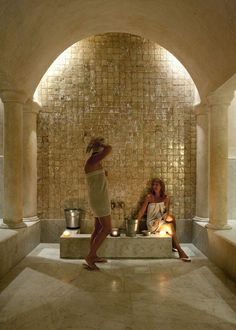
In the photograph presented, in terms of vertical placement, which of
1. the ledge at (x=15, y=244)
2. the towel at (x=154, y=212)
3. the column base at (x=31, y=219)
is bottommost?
the ledge at (x=15, y=244)

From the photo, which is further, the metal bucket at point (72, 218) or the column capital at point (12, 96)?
the metal bucket at point (72, 218)

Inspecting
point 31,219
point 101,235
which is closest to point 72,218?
point 31,219

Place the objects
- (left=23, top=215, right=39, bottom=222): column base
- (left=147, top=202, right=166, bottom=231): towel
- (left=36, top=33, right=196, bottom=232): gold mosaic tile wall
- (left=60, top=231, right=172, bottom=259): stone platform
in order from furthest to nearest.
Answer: (left=36, top=33, right=196, bottom=232): gold mosaic tile wall < (left=23, top=215, right=39, bottom=222): column base < (left=147, top=202, right=166, bottom=231): towel < (left=60, top=231, right=172, bottom=259): stone platform

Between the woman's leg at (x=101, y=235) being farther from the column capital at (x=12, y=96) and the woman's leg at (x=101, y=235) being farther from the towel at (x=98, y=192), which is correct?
the column capital at (x=12, y=96)

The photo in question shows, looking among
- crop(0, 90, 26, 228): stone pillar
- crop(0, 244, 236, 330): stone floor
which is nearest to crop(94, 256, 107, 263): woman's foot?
crop(0, 244, 236, 330): stone floor

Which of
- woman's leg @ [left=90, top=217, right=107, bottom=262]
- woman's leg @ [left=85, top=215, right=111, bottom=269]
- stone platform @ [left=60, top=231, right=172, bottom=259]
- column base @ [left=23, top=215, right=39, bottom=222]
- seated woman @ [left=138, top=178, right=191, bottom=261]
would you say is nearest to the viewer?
woman's leg @ [left=85, top=215, right=111, bottom=269]

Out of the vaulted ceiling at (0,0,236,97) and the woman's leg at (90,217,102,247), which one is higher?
the vaulted ceiling at (0,0,236,97)

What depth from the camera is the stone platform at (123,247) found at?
5.37 m

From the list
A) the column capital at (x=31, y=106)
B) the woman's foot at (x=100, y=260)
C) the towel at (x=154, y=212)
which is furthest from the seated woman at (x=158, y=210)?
the column capital at (x=31, y=106)

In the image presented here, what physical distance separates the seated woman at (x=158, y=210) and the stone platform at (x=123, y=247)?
0.33 meters

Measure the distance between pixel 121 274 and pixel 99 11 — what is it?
4.22m

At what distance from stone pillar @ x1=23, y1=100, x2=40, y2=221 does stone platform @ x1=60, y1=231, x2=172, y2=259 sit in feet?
3.96

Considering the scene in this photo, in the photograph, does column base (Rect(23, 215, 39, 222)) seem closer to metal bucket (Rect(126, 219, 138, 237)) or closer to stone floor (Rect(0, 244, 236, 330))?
stone floor (Rect(0, 244, 236, 330))

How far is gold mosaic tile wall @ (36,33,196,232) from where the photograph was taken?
6594 mm
